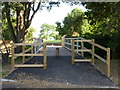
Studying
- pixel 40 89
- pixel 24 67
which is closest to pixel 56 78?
pixel 40 89

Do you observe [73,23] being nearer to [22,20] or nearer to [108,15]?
[22,20]

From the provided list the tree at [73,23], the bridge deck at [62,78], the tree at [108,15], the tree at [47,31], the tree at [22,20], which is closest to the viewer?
the bridge deck at [62,78]

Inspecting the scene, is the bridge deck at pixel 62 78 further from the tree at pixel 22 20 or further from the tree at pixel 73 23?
the tree at pixel 73 23

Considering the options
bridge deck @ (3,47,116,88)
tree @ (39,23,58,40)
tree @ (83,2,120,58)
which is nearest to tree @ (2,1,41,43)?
tree @ (83,2,120,58)

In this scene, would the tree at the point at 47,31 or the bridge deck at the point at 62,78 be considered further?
the tree at the point at 47,31

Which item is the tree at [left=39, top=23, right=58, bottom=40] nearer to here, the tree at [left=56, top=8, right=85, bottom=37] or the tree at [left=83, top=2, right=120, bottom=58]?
the tree at [left=56, top=8, right=85, bottom=37]

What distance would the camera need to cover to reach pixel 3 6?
6.73 m

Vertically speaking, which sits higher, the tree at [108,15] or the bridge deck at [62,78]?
the tree at [108,15]

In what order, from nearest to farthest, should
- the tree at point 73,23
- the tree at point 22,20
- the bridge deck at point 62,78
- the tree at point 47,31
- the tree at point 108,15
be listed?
the bridge deck at point 62,78 < the tree at point 108,15 < the tree at point 22,20 < the tree at point 73,23 < the tree at point 47,31

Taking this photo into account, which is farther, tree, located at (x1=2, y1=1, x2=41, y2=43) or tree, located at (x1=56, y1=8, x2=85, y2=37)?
tree, located at (x1=56, y1=8, x2=85, y2=37)

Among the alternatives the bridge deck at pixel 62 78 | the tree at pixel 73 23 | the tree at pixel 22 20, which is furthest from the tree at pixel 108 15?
the tree at pixel 73 23

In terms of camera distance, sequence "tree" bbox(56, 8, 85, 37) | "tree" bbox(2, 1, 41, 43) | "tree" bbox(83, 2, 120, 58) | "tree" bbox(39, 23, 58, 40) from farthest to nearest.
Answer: "tree" bbox(39, 23, 58, 40), "tree" bbox(56, 8, 85, 37), "tree" bbox(2, 1, 41, 43), "tree" bbox(83, 2, 120, 58)

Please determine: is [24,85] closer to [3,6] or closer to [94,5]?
[3,6]

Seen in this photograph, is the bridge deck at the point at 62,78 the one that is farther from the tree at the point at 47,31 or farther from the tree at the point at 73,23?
the tree at the point at 47,31
